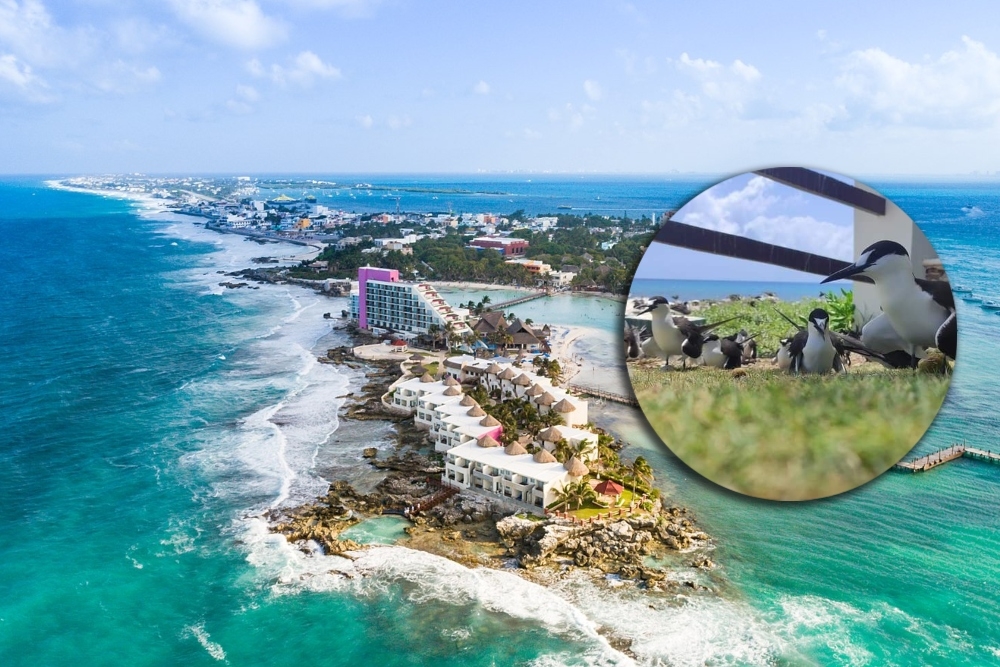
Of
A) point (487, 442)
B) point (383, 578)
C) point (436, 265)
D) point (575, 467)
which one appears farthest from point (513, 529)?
point (436, 265)

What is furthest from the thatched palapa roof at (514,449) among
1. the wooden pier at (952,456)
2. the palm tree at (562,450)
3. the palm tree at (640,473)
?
the wooden pier at (952,456)

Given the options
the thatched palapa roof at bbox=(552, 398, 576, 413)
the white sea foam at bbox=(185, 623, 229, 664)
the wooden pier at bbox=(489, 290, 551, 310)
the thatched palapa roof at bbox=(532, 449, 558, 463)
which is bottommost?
the white sea foam at bbox=(185, 623, 229, 664)

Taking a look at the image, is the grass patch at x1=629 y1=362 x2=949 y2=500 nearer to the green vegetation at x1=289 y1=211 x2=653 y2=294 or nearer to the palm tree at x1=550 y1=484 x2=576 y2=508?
the palm tree at x1=550 y1=484 x2=576 y2=508

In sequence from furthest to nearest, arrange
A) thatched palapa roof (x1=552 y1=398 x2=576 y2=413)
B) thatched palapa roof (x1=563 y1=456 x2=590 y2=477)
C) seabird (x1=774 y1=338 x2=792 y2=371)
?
thatched palapa roof (x1=552 y1=398 x2=576 y2=413)
thatched palapa roof (x1=563 y1=456 x2=590 y2=477)
seabird (x1=774 y1=338 x2=792 y2=371)

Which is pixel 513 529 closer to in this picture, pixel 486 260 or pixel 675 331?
pixel 675 331

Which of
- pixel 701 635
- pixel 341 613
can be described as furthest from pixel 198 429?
pixel 701 635

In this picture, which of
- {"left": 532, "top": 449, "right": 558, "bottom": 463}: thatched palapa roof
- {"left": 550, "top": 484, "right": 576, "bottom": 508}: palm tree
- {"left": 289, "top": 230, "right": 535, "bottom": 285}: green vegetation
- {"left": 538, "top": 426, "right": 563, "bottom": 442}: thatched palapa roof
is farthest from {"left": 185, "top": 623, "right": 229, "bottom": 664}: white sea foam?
{"left": 289, "top": 230, "right": 535, "bottom": 285}: green vegetation
